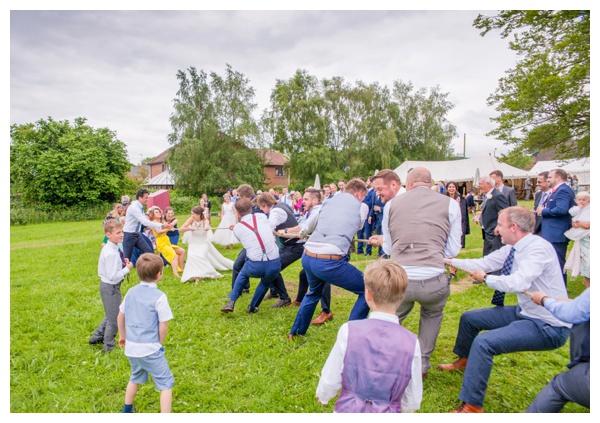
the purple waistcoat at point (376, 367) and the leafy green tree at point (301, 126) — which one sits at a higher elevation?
the leafy green tree at point (301, 126)

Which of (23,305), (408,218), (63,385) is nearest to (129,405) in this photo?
(63,385)

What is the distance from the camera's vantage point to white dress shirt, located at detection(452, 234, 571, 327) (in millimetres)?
3016

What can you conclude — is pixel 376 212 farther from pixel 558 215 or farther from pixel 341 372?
pixel 341 372

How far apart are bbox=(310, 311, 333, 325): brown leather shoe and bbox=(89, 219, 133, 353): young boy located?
2783mm

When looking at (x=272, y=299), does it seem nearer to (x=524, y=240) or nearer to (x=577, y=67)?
(x=524, y=240)

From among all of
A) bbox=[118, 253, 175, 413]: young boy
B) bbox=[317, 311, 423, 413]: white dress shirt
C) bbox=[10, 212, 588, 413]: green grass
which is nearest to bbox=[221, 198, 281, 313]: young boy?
bbox=[10, 212, 588, 413]: green grass

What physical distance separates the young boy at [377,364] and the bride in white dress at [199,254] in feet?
21.6

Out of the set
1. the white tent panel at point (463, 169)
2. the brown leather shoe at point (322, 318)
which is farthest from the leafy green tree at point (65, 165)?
the brown leather shoe at point (322, 318)

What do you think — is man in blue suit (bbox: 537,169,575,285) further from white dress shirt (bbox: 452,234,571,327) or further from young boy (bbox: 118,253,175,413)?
young boy (bbox: 118,253,175,413)

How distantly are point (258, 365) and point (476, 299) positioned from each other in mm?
4171

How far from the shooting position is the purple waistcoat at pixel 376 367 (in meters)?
2.08

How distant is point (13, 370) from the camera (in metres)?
4.46

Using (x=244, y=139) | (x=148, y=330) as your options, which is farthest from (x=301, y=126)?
(x=148, y=330)

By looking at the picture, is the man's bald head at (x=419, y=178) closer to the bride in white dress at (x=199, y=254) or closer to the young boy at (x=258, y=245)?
the young boy at (x=258, y=245)
